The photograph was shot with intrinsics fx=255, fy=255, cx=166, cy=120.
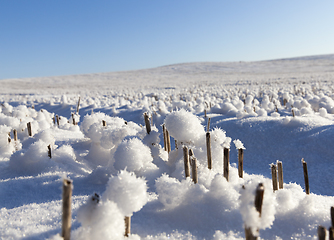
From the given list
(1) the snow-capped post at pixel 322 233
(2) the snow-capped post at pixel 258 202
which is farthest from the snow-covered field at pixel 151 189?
(1) the snow-capped post at pixel 322 233

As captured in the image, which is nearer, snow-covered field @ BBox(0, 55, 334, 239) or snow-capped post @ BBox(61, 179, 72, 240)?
snow-capped post @ BBox(61, 179, 72, 240)

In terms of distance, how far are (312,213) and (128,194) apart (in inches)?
33.2

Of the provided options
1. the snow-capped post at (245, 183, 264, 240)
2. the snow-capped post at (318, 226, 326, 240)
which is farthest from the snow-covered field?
the snow-capped post at (318, 226, 326, 240)

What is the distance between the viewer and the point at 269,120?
3.41 m

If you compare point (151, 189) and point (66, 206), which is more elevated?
point (66, 206)

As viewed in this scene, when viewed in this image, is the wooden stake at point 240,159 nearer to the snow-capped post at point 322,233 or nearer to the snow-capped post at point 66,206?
the snow-capped post at point 322,233

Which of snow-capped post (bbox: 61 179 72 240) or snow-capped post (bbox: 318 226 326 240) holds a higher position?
snow-capped post (bbox: 61 179 72 240)

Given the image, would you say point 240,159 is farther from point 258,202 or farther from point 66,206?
point 66,206

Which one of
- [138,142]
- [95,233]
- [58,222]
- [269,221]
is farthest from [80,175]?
[269,221]

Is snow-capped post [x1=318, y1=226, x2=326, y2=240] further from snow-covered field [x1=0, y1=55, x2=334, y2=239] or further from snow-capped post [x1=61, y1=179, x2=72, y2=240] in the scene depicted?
snow-capped post [x1=61, y1=179, x2=72, y2=240]

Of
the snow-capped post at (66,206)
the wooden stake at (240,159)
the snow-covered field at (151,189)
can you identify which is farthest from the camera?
the wooden stake at (240,159)

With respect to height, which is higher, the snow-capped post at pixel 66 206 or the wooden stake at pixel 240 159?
the snow-capped post at pixel 66 206

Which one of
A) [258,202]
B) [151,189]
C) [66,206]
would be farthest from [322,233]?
[151,189]

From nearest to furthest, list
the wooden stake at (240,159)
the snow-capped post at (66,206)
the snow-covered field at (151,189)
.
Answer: the snow-capped post at (66,206) < the snow-covered field at (151,189) < the wooden stake at (240,159)
